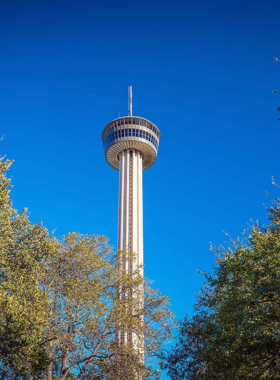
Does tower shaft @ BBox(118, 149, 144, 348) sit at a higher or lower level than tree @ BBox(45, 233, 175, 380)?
higher

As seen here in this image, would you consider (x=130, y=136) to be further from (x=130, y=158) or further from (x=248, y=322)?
(x=248, y=322)

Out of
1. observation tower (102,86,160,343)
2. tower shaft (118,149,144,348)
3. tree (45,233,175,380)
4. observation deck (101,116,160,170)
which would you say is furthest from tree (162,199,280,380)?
observation deck (101,116,160,170)

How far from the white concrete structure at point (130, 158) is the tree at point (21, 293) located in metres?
61.2

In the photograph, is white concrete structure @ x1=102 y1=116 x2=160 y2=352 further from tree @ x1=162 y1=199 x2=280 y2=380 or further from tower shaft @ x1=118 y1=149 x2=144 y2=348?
tree @ x1=162 y1=199 x2=280 y2=380

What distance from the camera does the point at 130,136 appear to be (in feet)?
308

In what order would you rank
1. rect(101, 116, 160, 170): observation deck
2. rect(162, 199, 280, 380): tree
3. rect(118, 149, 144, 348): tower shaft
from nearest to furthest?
rect(162, 199, 280, 380): tree, rect(118, 149, 144, 348): tower shaft, rect(101, 116, 160, 170): observation deck

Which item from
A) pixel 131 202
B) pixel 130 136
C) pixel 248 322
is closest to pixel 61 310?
pixel 248 322

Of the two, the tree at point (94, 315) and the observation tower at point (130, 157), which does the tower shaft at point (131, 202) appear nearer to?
the observation tower at point (130, 157)

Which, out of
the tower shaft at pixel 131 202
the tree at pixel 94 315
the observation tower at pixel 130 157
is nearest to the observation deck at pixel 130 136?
the observation tower at pixel 130 157

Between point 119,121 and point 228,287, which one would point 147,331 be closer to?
point 228,287

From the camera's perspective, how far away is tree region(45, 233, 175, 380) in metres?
23.2

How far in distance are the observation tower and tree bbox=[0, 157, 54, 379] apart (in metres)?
61.2

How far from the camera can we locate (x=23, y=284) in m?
21.6

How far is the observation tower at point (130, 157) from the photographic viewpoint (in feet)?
290
